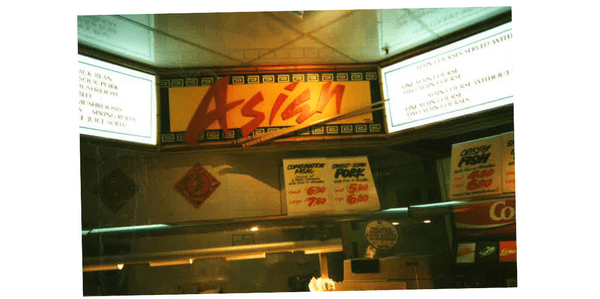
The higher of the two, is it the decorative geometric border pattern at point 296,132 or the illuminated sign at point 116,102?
the illuminated sign at point 116,102

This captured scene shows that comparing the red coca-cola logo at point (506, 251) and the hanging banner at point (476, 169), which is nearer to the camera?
the red coca-cola logo at point (506, 251)

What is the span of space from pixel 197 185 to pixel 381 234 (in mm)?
1207

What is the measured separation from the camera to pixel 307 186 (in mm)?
2742

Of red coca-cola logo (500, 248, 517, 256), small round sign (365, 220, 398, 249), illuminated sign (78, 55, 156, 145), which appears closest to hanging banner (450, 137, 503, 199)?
red coca-cola logo (500, 248, 517, 256)

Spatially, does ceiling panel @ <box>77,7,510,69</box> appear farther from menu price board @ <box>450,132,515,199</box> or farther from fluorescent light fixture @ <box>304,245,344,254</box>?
fluorescent light fixture @ <box>304,245,344,254</box>

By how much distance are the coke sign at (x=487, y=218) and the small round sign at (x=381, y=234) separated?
41cm


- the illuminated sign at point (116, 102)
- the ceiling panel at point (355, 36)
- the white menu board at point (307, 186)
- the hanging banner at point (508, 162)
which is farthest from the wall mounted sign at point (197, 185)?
the hanging banner at point (508, 162)

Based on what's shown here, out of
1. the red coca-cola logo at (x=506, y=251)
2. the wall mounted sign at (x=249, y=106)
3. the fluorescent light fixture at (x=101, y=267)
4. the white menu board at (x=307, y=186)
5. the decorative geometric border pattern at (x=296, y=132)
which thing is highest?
the wall mounted sign at (x=249, y=106)

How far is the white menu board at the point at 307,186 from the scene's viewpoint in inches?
107

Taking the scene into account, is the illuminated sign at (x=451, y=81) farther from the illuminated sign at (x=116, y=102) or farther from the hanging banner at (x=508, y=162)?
the illuminated sign at (x=116, y=102)

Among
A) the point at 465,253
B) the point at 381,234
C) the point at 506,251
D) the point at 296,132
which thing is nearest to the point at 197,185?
the point at 296,132

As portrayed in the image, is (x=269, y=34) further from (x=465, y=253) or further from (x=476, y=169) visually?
(x=465, y=253)
